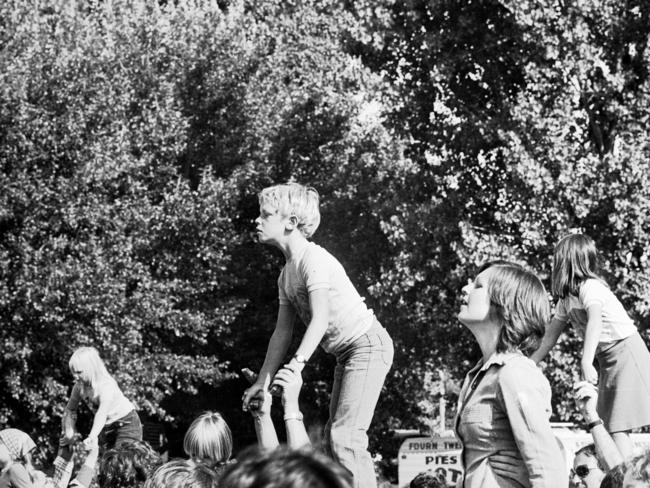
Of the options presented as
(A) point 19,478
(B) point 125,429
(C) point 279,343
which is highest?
(C) point 279,343

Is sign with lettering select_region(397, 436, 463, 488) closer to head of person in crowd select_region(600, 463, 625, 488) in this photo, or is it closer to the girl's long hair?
the girl's long hair

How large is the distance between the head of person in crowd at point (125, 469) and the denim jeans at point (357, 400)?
1.16 metres

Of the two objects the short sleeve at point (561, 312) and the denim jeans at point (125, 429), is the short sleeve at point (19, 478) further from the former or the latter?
the short sleeve at point (561, 312)

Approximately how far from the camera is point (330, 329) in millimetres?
6227

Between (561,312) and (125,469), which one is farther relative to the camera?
(561,312)

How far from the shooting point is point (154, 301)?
24.5m

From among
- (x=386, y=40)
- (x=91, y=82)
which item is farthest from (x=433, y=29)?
(x=91, y=82)

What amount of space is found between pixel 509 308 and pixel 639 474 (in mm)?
1042

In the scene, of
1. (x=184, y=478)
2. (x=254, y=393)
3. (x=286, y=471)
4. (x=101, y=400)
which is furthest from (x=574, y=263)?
(x=286, y=471)

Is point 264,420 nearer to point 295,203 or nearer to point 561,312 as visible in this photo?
point 295,203

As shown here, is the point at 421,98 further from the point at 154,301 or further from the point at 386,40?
the point at 154,301

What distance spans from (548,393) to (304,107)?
2416 cm

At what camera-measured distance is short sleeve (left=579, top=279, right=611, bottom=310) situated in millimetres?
6523

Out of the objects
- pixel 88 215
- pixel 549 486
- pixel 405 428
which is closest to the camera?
pixel 549 486
